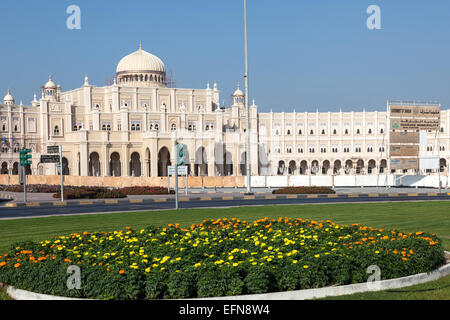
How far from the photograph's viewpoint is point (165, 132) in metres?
78.4

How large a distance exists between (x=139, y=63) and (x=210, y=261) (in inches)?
3295

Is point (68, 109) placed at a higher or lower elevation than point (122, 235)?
higher

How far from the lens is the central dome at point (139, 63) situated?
91.2 meters

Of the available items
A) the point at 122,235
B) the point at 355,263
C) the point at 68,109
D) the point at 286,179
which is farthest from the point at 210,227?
the point at 68,109

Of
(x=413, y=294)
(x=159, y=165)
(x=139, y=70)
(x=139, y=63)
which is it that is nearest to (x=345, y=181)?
(x=159, y=165)

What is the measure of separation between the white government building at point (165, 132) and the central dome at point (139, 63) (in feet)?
Answer: 0.55

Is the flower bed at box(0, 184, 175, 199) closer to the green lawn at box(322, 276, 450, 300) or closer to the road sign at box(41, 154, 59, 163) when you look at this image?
the road sign at box(41, 154, 59, 163)

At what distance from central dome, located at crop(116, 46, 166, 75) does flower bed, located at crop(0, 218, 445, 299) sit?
79727 millimetres

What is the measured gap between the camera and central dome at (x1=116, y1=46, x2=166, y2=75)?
91.2 metres

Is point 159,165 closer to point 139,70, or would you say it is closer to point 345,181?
point 139,70

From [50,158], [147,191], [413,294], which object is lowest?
[147,191]

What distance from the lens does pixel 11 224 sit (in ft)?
71.9
